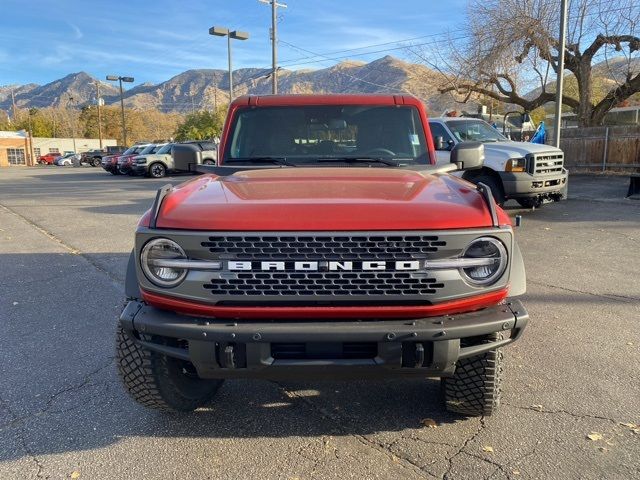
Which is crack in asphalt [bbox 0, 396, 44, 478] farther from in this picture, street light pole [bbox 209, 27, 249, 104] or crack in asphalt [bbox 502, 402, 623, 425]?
street light pole [bbox 209, 27, 249, 104]

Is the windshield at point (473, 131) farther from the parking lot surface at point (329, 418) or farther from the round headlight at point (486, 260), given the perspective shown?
the round headlight at point (486, 260)

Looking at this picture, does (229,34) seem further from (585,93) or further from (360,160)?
(360,160)

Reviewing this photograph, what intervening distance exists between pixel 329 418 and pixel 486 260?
1.35 m

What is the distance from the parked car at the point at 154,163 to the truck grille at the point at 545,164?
1982 cm

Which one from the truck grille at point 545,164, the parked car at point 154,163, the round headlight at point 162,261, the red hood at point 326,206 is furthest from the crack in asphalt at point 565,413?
the parked car at point 154,163

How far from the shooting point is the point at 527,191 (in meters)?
9.23

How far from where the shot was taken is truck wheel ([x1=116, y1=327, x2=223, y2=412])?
2707 mm

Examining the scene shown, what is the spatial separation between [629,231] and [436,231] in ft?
26.5

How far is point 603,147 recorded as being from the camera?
20.5 meters

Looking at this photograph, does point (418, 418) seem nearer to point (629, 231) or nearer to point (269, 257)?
point (269, 257)

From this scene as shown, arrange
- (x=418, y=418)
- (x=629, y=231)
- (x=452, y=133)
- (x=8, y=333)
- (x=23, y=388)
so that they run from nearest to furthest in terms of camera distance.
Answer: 1. (x=418, y=418)
2. (x=23, y=388)
3. (x=8, y=333)
4. (x=629, y=231)
5. (x=452, y=133)

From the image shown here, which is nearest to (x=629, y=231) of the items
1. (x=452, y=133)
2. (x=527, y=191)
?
(x=527, y=191)

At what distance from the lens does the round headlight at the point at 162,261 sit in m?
2.46

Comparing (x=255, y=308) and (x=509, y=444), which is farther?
(x=509, y=444)
